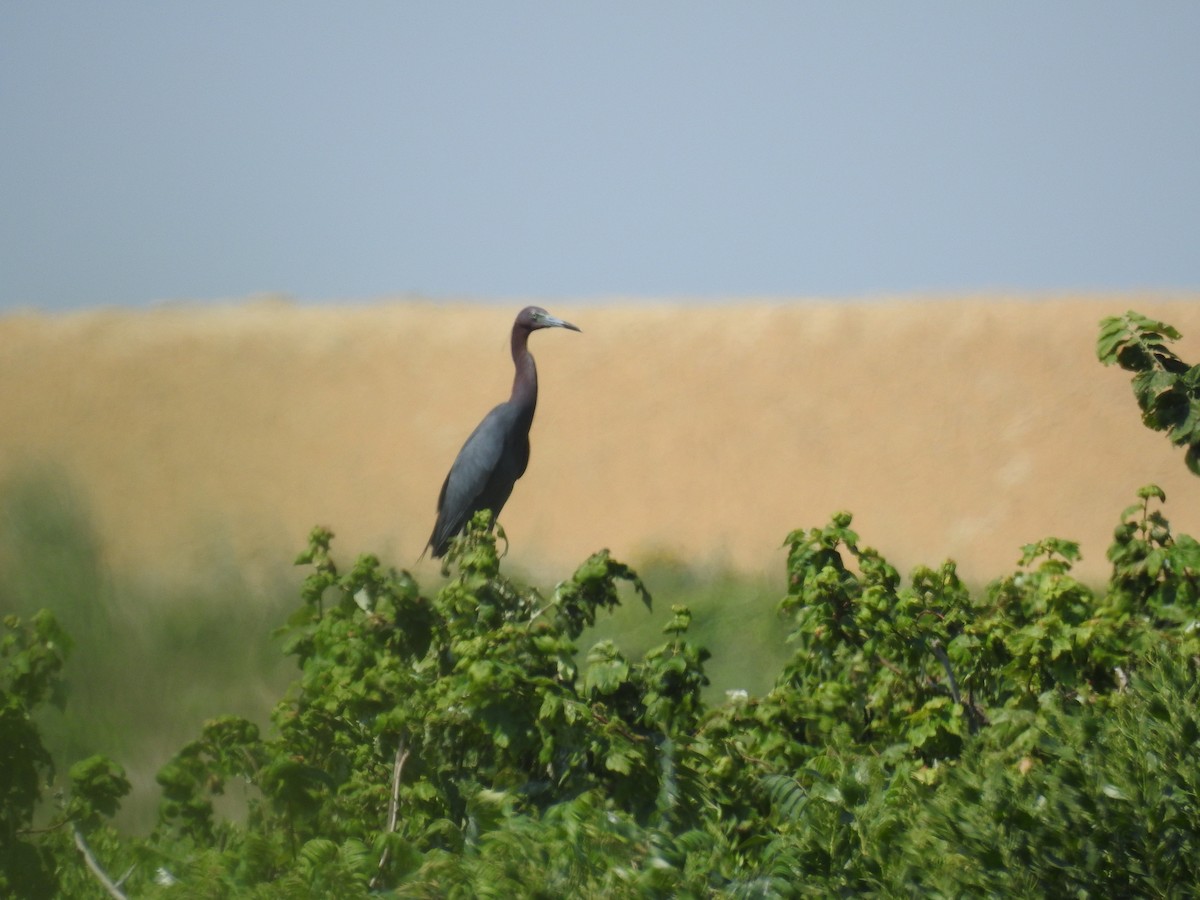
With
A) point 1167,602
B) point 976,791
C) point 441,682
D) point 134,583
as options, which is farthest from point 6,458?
point 1167,602

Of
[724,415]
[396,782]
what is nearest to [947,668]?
[396,782]

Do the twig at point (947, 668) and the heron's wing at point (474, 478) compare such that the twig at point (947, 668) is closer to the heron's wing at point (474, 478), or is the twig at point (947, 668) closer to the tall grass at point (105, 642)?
the tall grass at point (105, 642)

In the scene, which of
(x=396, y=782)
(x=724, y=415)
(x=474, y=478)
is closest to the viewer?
(x=396, y=782)

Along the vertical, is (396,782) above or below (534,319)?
below

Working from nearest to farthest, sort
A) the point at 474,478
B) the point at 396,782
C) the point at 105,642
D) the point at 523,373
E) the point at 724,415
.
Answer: the point at 396,782 → the point at 105,642 → the point at 474,478 → the point at 523,373 → the point at 724,415

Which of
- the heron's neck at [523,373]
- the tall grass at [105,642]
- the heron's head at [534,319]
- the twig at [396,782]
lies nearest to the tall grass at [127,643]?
the tall grass at [105,642]

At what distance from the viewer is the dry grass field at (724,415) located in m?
7.44

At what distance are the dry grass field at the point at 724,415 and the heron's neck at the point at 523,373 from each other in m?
0.97

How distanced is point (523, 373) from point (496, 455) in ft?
1.80

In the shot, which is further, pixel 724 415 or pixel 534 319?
pixel 724 415

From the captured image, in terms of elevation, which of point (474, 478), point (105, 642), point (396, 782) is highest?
point (474, 478)

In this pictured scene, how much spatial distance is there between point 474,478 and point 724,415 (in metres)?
10.6

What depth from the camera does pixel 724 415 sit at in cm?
1858

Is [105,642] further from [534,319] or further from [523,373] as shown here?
[534,319]
